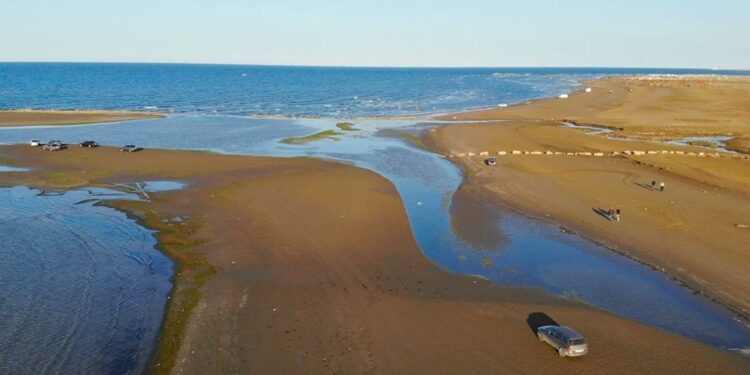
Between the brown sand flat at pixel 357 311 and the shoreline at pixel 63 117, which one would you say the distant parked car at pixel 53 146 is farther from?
the brown sand flat at pixel 357 311

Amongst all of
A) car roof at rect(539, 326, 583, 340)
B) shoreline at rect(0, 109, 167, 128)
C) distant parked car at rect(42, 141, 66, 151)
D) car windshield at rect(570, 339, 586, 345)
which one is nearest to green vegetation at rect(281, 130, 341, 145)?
distant parked car at rect(42, 141, 66, 151)

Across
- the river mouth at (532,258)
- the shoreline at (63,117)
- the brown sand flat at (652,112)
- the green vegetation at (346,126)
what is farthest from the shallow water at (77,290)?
the brown sand flat at (652,112)

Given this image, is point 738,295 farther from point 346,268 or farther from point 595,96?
point 595,96

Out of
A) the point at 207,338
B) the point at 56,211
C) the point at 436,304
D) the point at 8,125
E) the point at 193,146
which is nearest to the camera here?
the point at 207,338

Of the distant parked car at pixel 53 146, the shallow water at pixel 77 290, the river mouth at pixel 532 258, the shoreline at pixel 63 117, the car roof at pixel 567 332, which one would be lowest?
the river mouth at pixel 532 258

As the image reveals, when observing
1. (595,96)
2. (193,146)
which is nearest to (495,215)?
(193,146)

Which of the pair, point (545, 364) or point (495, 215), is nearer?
point (545, 364)

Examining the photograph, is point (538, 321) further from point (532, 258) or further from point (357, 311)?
point (532, 258)
